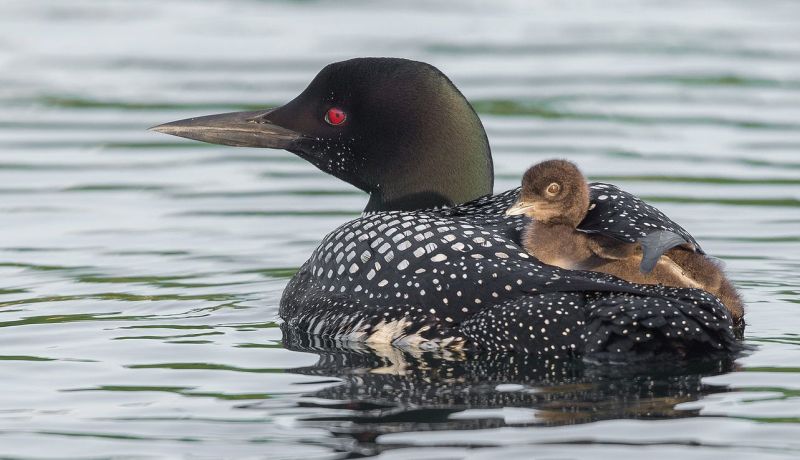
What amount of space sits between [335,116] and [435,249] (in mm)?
1305

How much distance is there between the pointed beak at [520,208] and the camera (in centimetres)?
577

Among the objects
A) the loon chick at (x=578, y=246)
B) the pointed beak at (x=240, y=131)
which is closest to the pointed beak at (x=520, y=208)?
the loon chick at (x=578, y=246)

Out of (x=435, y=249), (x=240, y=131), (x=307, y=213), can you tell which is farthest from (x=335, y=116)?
(x=307, y=213)

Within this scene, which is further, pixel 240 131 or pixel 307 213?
pixel 307 213

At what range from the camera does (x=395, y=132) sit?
670 cm

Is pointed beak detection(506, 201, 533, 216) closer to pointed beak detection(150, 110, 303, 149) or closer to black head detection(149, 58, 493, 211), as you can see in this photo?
black head detection(149, 58, 493, 211)

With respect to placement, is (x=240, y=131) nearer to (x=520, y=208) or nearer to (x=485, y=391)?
(x=520, y=208)

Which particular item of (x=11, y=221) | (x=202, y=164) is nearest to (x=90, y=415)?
(x=11, y=221)

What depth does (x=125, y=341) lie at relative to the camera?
19.9 feet

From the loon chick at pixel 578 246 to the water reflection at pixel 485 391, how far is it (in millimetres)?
355

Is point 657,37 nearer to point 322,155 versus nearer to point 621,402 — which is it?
point 322,155

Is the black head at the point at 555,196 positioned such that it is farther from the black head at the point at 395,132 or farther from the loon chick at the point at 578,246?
the black head at the point at 395,132

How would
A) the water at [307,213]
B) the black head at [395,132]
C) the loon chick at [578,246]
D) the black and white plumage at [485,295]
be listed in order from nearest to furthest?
the water at [307,213] < the black and white plumage at [485,295] < the loon chick at [578,246] < the black head at [395,132]

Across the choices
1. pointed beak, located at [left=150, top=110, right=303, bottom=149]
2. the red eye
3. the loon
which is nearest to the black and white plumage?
the loon
